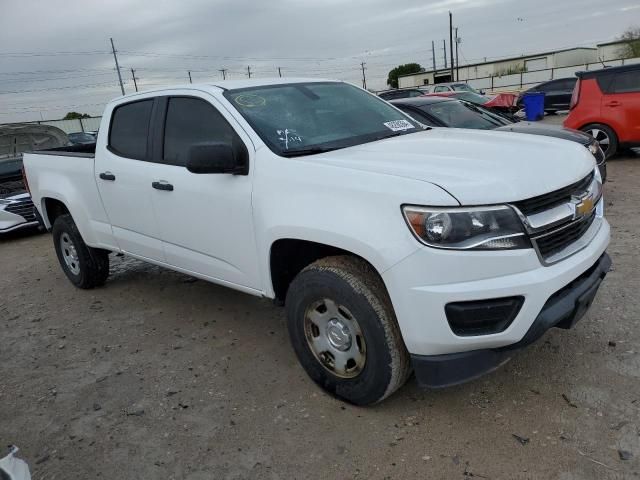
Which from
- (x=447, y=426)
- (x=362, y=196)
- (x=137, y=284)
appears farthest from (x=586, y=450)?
(x=137, y=284)

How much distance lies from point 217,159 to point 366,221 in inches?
40.7

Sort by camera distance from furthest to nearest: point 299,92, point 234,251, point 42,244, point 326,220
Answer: point 42,244, point 299,92, point 234,251, point 326,220

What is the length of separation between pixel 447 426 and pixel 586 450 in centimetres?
65

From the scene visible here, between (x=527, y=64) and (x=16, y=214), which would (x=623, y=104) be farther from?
(x=527, y=64)

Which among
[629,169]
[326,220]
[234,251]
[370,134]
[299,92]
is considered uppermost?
[299,92]

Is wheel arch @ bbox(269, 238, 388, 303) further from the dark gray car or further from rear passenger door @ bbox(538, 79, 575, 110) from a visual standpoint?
rear passenger door @ bbox(538, 79, 575, 110)

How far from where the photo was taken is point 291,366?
140 inches

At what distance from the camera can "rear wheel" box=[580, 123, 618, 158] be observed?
9.02 m

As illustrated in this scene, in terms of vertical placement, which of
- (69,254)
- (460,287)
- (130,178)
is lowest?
(69,254)

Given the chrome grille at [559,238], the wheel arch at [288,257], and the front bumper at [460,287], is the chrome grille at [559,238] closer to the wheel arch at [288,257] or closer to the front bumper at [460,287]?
the front bumper at [460,287]

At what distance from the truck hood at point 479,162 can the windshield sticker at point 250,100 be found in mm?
702

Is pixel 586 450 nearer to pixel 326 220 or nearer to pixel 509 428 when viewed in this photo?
pixel 509 428

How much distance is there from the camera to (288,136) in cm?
328

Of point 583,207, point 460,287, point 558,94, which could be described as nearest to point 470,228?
point 460,287
